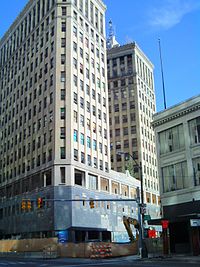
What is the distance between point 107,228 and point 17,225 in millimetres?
18078

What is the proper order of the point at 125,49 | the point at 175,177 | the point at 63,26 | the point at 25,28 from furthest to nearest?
the point at 125,49
the point at 25,28
the point at 63,26
the point at 175,177

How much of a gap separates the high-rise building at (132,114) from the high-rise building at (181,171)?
57986mm

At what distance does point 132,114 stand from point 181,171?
71065 mm

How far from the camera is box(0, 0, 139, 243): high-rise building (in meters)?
63.9

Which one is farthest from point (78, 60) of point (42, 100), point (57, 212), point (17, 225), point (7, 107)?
point (17, 225)

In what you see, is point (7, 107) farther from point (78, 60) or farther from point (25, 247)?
point (25, 247)

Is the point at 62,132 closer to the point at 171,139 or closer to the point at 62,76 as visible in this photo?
the point at 62,76

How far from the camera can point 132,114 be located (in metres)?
108

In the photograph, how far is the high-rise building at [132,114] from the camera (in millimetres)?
102875

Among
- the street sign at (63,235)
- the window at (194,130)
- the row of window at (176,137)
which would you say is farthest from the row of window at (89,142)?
the window at (194,130)

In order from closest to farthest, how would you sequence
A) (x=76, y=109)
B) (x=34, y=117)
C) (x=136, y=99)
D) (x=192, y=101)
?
(x=192, y=101)
(x=76, y=109)
(x=34, y=117)
(x=136, y=99)

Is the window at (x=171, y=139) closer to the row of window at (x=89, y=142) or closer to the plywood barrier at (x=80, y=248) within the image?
the plywood barrier at (x=80, y=248)

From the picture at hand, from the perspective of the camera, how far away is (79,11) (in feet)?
255

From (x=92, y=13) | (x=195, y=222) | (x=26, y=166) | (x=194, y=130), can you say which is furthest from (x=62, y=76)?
(x=195, y=222)
